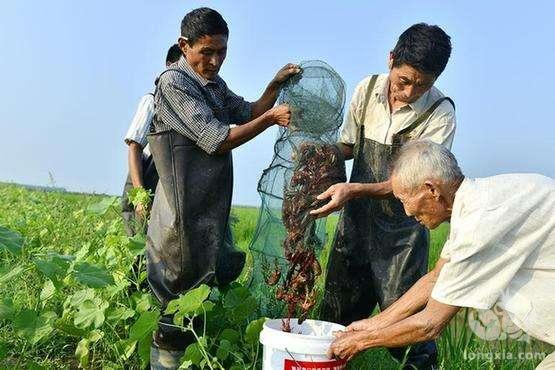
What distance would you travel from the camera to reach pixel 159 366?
3654 millimetres

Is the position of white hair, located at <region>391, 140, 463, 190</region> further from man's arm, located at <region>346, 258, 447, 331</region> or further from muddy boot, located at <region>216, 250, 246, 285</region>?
muddy boot, located at <region>216, 250, 246, 285</region>

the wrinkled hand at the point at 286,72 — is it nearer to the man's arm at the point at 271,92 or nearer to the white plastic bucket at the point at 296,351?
the man's arm at the point at 271,92

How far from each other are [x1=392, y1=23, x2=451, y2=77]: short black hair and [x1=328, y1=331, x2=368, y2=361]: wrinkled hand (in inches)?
53.7

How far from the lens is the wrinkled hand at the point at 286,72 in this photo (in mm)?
3770

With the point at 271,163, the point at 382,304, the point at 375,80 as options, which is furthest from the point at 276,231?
the point at 375,80

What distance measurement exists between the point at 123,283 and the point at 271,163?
1.03 m

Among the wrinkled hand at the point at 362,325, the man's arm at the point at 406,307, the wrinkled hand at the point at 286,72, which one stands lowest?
the wrinkled hand at the point at 362,325

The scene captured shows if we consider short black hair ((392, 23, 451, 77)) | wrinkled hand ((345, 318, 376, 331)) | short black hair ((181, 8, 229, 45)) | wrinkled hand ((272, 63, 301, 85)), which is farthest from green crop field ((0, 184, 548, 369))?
short black hair ((392, 23, 451, 77))

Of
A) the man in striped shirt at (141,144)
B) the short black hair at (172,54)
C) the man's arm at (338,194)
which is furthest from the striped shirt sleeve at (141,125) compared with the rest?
the man's arm at (338,194)

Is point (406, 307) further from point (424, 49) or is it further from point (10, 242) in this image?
point (10, 242)

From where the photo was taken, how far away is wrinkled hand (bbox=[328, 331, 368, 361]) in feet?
9.50

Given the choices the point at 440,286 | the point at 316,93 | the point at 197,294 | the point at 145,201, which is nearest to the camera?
the point at 440,286

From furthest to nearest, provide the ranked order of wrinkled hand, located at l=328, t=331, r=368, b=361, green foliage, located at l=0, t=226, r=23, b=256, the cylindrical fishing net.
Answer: the cylindrical fishing net, green foliage, located at l=0, t=226, r=23, b=256, wrinkled hand, located at l=328, t=331, r=368, b=361

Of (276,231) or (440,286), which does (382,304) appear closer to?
(276,231)
